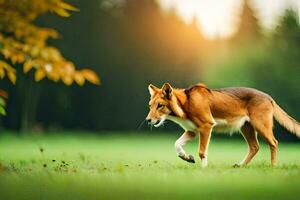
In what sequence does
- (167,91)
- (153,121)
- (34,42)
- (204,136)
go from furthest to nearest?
(204,136), (167,91), (153,121), (34,42)

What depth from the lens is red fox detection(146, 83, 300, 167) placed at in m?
8.60

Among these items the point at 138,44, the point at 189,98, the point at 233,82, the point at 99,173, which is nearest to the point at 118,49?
the point at 138,44

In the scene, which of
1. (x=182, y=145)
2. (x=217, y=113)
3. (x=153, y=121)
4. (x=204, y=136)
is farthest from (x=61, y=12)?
(x=217, y=113)

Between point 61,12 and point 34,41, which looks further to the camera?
point 34,41

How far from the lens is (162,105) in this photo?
28.0 ft

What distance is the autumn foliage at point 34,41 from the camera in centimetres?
530

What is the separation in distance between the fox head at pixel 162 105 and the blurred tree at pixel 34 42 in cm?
300

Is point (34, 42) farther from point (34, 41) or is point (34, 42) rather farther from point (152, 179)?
point (152, 179)

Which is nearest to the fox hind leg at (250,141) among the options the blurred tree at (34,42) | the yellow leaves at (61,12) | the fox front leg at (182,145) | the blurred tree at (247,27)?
the fox front leg at (182,145)

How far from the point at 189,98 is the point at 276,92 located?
151 inches

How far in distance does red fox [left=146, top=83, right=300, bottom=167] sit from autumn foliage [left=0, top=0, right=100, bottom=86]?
3.13m

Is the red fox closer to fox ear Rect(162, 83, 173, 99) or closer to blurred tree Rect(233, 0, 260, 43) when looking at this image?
fox ear Rect(162, 83, 173, 99)

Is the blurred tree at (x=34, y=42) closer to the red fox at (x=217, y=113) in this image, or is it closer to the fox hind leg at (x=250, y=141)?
the red fox at (x=217, y=113)

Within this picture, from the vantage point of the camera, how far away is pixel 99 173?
25.6 feet
